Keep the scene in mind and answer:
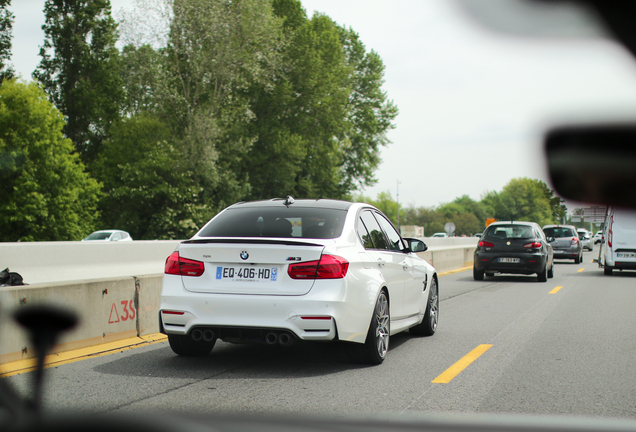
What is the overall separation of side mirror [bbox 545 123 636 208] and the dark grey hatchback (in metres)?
17.8

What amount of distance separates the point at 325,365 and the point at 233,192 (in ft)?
109

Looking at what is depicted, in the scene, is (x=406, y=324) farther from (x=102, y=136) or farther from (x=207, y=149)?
(x=102, y=136)

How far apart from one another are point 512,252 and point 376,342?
13.2 m

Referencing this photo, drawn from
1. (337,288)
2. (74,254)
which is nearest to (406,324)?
(337,288)

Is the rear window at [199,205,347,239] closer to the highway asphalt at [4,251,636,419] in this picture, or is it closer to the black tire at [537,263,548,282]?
the highway asphalt at [4,251,636,419]

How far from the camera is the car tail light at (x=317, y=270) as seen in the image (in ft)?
19.8

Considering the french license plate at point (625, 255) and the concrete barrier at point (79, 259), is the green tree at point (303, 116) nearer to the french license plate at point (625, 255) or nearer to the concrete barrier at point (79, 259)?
the french license plate at point (625, 255)

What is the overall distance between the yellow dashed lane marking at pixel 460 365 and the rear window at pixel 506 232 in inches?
442

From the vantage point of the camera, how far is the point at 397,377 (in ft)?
19.7

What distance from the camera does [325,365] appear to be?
21.7ft

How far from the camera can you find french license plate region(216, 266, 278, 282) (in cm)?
607

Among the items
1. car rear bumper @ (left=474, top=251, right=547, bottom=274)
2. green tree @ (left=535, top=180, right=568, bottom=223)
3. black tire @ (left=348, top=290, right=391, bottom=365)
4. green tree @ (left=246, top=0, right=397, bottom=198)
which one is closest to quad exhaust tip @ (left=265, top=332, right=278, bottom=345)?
black tire @ (left=348, top=290, right=391, bottom=365)

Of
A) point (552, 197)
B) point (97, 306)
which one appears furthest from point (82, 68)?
point (552, 197)

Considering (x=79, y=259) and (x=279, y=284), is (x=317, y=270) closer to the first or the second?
(x=279, y=284)
